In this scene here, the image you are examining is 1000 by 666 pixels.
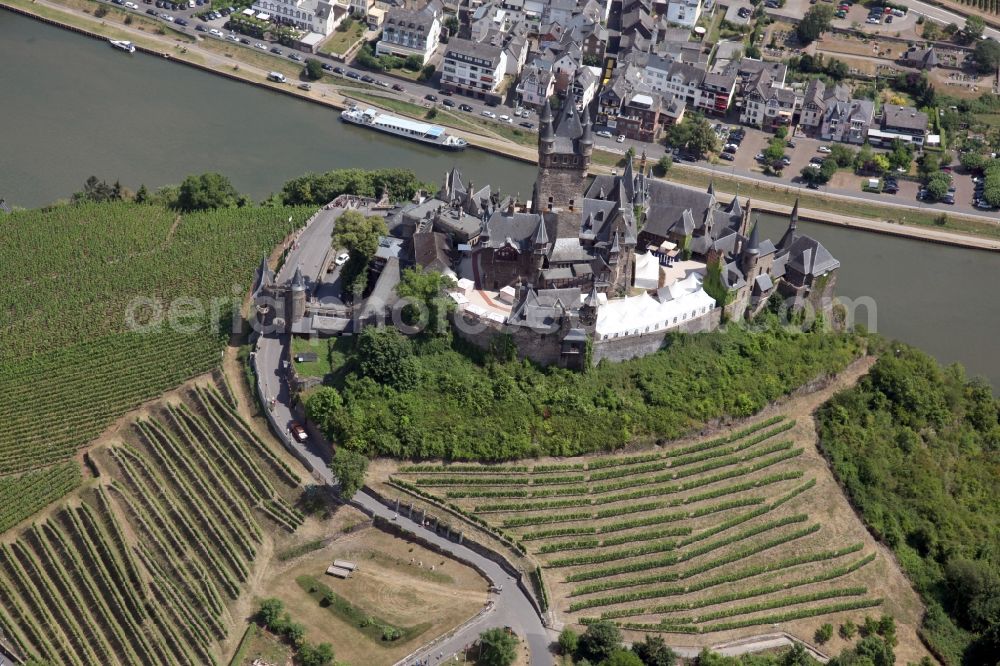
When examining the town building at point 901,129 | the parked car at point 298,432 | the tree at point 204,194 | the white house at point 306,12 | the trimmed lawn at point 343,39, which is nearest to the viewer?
the parked car at point 298,432

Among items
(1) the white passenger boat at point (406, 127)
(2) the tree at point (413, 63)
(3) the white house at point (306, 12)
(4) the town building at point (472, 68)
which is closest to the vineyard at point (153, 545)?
(1) the white passenger boat at point (406, 127)

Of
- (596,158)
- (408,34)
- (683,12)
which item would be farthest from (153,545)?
(683,12)

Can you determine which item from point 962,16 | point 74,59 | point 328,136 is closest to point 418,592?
point 328,136

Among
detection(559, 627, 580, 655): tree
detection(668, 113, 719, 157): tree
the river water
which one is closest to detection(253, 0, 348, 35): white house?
the river water

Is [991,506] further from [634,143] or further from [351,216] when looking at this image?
Answer: [634,143]

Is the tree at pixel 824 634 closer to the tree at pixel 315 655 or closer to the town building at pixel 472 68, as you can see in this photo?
the tree at pixel 315 655

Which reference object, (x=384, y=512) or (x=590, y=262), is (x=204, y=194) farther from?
(x=384, y=512)
